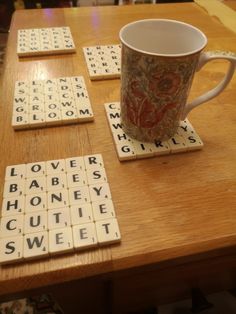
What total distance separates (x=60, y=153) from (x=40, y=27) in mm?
462

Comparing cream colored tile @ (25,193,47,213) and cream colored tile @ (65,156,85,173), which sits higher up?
cream colored tile @ (65,156,85,173)

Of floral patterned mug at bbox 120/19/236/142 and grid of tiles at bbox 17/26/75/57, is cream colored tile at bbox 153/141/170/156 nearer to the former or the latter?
floral patterned mug at bbox 120/19/236/142

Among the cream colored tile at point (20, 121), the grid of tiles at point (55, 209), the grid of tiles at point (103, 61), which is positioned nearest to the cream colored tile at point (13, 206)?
the grid of tiles at point (55, 209)

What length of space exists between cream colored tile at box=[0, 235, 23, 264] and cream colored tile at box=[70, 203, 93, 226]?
0.19 feet

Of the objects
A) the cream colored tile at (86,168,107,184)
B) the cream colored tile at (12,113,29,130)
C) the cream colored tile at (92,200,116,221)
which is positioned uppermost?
the cream colored tile at (12,113,29,130)

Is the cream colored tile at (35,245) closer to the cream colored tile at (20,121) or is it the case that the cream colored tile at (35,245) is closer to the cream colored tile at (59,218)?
the cream colored tile at (59,218)

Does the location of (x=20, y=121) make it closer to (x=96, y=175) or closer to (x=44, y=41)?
(x=96, y=175)

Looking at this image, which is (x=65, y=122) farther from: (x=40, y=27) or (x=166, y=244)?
(x=40, y=27)

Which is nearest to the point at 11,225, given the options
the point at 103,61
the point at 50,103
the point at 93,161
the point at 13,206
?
the point at 13,206

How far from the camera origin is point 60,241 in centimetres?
30

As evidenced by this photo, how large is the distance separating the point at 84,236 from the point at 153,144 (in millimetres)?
173

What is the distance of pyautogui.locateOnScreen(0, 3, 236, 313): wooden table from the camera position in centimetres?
30

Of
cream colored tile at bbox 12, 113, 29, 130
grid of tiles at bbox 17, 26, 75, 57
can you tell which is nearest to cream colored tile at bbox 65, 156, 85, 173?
cream colored tile at bbox 12, 113, 29, 130

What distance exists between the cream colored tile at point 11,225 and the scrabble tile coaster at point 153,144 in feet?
0.50
